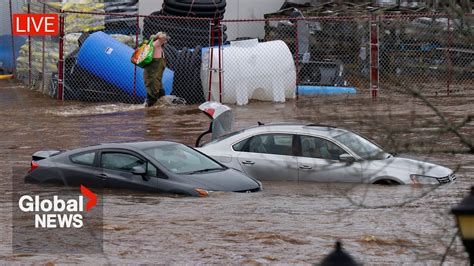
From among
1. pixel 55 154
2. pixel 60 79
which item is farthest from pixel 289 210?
pixel 60 79

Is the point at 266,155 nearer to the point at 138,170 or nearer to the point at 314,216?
the point at 138,170

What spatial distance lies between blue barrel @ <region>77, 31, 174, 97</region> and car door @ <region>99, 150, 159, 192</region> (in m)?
11.9

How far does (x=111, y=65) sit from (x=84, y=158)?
12160mm

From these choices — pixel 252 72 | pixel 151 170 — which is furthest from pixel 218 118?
pixel 252 72

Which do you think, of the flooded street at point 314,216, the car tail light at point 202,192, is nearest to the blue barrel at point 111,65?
the flooded street at point 314,216

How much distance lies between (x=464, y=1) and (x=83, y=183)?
1005 centimetres

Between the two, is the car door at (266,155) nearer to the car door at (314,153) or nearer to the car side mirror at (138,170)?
the car door at (314,153)

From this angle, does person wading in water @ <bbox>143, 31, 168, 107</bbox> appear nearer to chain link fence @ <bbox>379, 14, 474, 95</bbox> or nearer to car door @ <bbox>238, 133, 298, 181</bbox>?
car door @ <bbox>238, 133, 298, 181</bbox>

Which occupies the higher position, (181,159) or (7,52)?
(7,52)

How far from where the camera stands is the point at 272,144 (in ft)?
51.2

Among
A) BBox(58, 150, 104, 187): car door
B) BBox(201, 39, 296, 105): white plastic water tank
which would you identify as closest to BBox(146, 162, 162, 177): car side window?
BBox(58, 150, 104, 187): car door

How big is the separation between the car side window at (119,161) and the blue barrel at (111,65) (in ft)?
39.0

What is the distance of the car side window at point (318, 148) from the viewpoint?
14959 millimetres

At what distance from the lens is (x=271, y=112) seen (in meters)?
25.0
